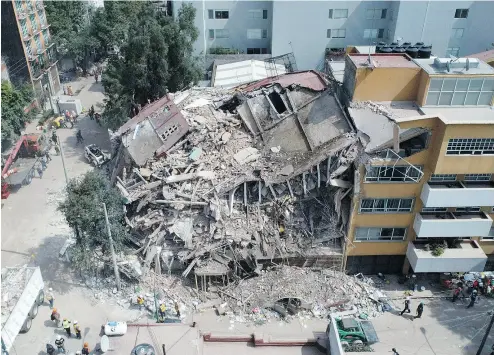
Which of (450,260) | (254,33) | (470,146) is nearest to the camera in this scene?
(470,146)

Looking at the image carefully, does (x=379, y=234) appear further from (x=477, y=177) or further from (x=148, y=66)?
(x=148, y=66)

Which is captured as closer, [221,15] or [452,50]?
[452,50]

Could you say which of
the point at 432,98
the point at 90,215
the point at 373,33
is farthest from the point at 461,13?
the point at 90,215

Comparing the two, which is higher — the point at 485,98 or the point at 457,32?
the point at 485,98

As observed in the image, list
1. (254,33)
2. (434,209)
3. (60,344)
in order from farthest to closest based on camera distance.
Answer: (254,33) < (434,209) < (60,344)

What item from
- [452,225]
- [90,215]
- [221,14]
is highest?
[221,14]

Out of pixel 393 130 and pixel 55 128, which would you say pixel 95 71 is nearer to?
pixel 55 128
